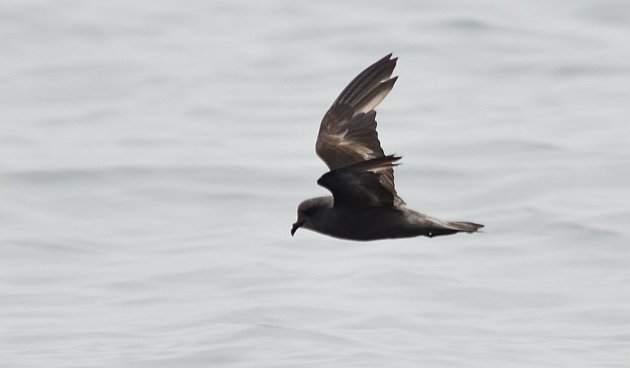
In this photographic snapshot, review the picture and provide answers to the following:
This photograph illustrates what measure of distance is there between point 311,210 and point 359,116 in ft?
3.32

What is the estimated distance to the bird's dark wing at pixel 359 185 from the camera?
8570 millimetres

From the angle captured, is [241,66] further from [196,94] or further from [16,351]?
[16,351]

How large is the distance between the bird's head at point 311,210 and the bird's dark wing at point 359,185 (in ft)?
0.33

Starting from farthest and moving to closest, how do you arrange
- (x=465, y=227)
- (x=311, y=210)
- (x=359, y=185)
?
(x=311, y=210)
(x=465, y=227)
(x=359, y=185)

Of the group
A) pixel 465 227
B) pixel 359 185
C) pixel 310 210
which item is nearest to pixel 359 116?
pixel 310 210

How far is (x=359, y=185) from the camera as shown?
8836 millimetres

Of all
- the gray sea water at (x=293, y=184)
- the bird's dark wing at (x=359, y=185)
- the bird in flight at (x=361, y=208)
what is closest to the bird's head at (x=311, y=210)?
the bird in flight at (x=361, y=208)

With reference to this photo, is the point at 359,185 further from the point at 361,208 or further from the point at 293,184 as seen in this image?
the point at 293,184

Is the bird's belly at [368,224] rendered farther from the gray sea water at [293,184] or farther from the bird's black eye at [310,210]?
the gray sea water at [293,184]

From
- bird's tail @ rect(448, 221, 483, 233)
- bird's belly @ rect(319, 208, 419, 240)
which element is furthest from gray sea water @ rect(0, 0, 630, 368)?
bird's tail @ rect(448, 221, 483, 233)

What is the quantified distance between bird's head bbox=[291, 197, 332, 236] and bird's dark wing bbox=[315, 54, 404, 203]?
2.24ft

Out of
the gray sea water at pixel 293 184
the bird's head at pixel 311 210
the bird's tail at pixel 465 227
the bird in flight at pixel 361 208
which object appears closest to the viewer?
the bird in flight at pixel 361 208

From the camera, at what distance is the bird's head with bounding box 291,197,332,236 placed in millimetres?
9102

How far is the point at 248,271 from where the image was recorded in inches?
501
